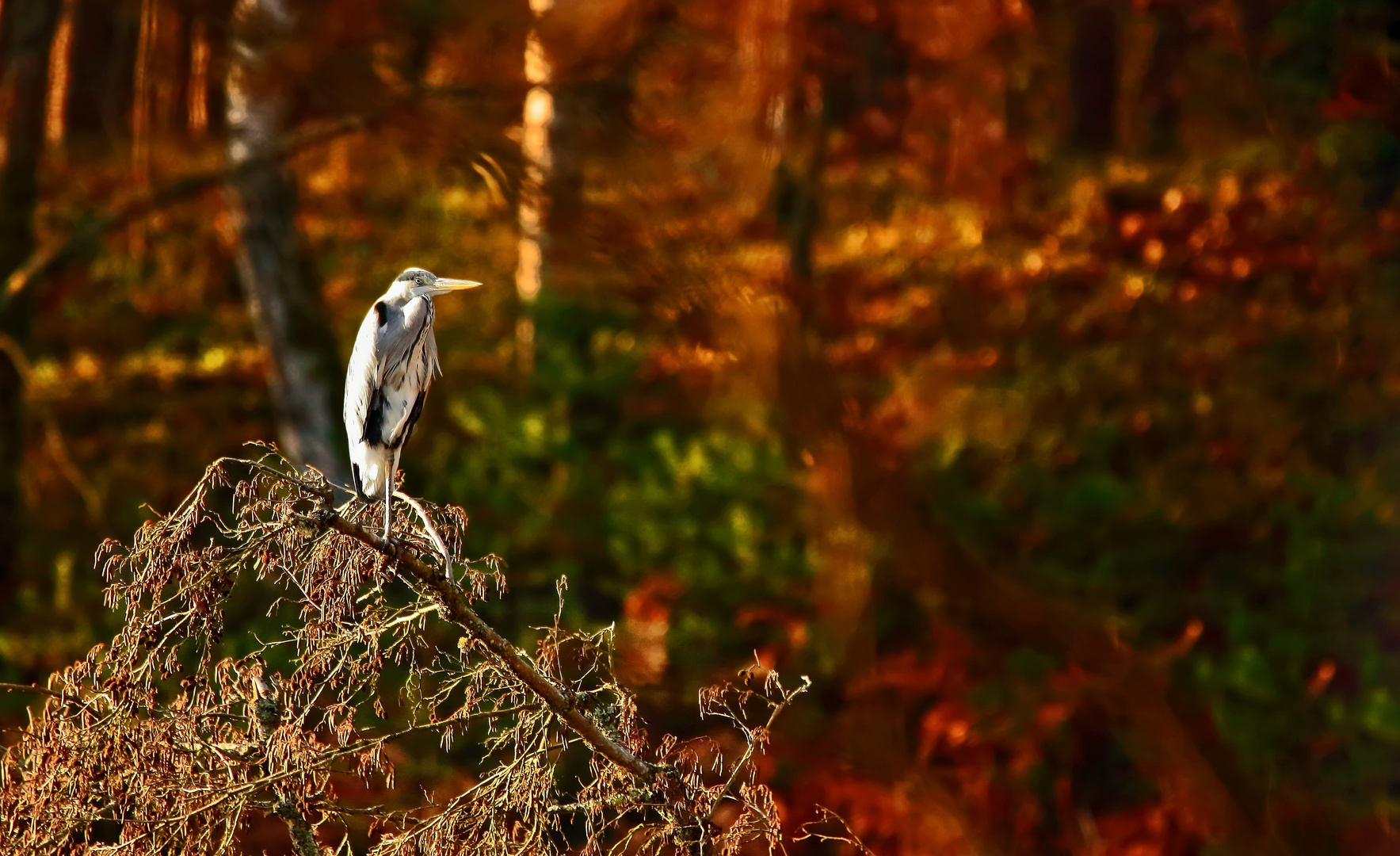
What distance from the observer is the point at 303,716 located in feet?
6.92

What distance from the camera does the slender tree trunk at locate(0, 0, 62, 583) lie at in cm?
634

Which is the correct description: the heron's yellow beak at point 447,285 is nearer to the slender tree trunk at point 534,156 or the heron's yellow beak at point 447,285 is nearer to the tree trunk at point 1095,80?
the slender tree trunk at point 534,156

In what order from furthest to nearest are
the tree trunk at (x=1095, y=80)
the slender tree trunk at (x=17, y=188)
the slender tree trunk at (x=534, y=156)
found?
the tree trunk at (x=1095, y=80) < the slender tree trunk at (x=17, y=188) < the slender tree trunk at (x=534, y=156)

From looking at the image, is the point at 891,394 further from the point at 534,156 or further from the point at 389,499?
the point at 389,499

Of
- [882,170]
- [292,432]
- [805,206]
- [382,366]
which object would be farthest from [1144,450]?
[382,366]

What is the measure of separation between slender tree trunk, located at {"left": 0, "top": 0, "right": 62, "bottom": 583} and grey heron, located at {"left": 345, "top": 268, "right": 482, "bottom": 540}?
4385 millimetres

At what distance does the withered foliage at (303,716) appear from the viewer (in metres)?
2.08

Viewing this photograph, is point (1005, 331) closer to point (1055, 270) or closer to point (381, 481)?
point (1055, 270)

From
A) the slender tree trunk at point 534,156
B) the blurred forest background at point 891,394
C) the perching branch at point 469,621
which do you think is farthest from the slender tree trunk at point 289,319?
the perching branch at point 469,621

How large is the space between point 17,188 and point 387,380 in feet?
15.3

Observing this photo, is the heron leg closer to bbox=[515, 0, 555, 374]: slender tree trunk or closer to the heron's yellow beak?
the heron's yellow beak

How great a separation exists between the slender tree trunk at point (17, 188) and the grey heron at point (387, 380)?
4.39 metres

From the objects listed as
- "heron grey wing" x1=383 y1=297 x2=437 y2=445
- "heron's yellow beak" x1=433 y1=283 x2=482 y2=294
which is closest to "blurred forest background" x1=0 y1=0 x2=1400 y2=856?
"heron's yellow beak" x1=433 y1=283 x2=482 y2=294

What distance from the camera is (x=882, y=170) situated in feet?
36.9
